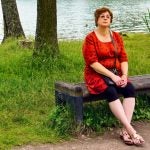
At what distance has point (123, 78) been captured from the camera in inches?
257

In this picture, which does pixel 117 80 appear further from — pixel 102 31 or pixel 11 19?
pixel 11 19

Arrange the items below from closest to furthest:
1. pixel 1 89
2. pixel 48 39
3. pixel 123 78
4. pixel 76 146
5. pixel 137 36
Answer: pixel 76 146, pixel 123 78, pixel 1 89, pixel 48 39, pixel 137 36

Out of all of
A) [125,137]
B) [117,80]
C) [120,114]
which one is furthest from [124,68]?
[125,137]

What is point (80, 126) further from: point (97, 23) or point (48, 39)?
point (48, 39)

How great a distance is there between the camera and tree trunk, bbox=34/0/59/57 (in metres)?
9.38

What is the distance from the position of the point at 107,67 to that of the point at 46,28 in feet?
10.2

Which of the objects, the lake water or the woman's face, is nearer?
the woman's face

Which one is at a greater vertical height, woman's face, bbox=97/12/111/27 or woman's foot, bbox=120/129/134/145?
woman's face, bbox=97/12/111/27

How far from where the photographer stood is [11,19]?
1398cm

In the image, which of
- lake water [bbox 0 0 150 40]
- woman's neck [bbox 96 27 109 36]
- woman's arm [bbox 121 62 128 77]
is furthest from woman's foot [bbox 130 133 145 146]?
lake water [bbox 0 0 150 40]

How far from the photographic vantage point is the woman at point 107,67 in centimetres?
633

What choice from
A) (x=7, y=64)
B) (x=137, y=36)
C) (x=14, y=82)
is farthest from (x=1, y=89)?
(x=137, y=36)

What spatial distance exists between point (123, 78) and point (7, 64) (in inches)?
147

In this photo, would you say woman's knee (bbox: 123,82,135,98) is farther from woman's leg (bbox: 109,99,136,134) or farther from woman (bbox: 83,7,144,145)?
woman's leg (bbox: 109,99,136,134)
